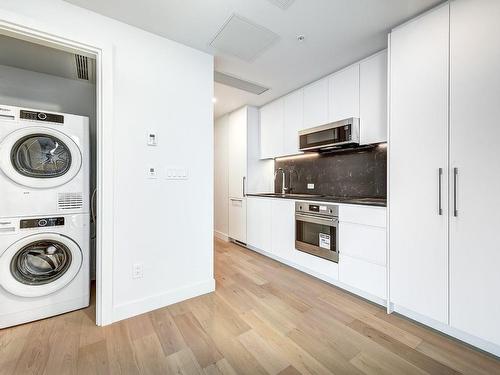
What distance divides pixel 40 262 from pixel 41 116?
3.88 feet

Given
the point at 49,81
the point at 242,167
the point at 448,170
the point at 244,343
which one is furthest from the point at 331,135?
the point at 49,81

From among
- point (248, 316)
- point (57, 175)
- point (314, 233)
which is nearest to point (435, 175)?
point (314, 233)

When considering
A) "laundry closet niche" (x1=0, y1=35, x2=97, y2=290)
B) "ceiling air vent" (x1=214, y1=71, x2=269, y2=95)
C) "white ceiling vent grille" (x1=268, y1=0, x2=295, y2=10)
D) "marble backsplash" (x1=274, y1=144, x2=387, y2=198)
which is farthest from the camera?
"ceiling air vent" (x1=214, y1=71, x2=269, y2=95)

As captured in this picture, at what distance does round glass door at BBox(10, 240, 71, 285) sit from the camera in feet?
5.67

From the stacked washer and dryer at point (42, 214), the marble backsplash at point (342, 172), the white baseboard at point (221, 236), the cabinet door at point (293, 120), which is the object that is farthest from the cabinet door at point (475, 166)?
the white baseboard at point (221, 236)

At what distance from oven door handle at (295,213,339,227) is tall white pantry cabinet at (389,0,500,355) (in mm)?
567

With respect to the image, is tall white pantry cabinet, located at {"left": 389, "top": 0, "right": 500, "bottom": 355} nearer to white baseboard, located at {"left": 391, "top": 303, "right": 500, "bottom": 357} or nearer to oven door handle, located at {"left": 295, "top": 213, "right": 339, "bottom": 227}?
white baseboard, located at {"left": 391, "top": 303, "right": 500, "bottom": 357}

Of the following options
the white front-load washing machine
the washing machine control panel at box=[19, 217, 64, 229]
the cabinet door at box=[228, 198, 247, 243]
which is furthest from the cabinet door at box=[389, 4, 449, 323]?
the washing machine control panel at box=[19, 217, 64, 229]

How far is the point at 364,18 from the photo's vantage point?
177cm

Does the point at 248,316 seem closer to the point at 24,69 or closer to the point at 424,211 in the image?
the point at 424,211

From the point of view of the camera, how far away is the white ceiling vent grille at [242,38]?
72.2 inches

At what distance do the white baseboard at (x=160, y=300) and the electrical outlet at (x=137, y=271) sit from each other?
197 millimetres

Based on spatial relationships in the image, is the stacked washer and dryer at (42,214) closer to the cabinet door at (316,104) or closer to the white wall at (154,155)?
the white wall at (154,155)

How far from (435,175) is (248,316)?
178 cm
